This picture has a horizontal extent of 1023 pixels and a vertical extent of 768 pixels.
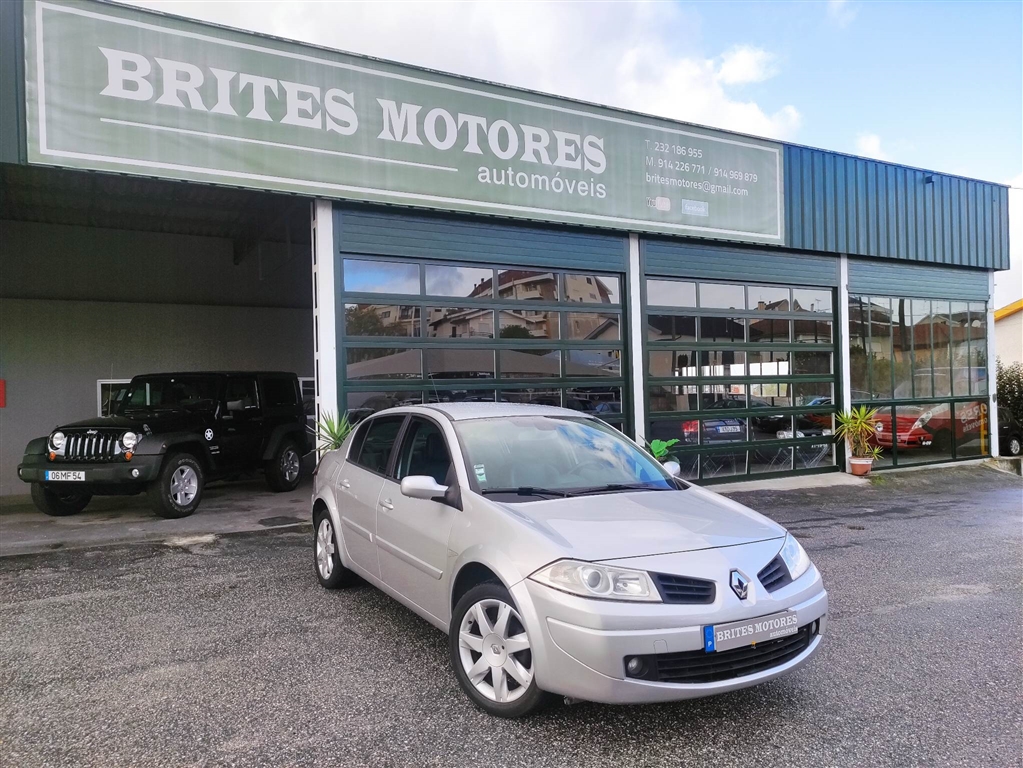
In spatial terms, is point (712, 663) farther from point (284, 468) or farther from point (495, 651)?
point (284, 468)

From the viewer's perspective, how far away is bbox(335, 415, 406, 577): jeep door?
15.3ft

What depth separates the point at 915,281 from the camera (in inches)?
563

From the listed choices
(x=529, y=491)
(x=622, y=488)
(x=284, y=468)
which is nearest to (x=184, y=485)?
(x=284, y=468)

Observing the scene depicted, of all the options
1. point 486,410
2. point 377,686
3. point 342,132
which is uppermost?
point 342,132

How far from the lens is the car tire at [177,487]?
320 inches

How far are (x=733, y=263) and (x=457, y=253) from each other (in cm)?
524

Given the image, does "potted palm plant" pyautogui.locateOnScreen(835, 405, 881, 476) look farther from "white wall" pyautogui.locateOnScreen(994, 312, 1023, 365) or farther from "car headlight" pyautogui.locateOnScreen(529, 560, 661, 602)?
"white wall" pyautogui.locateOnScreen(994, 312, 1023, 365)

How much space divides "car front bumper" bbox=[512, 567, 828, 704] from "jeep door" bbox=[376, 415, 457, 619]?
857 mm

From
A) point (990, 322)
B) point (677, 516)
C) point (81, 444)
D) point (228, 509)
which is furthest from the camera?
point (990, 322)

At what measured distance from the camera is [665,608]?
2955 mm

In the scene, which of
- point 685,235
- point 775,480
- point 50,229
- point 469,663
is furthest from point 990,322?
point 50,229

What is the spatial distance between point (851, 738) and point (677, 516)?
4.08 ft

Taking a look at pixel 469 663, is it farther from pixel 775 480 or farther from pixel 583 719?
pixel 775 480

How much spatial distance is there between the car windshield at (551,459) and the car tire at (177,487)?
5.46 meters
